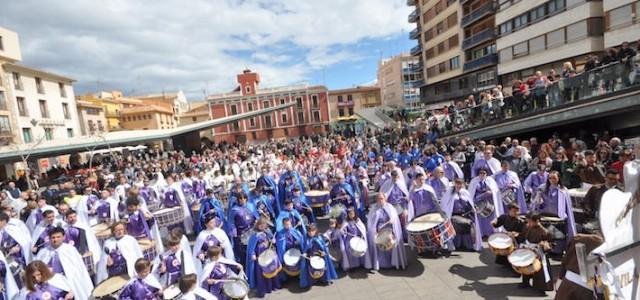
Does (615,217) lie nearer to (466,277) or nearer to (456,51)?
(466,277)

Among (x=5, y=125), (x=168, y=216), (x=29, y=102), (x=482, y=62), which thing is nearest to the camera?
(x=168, y=216)

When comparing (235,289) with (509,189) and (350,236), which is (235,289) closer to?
(350,236)

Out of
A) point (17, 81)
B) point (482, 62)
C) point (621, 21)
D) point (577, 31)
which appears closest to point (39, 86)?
point (17, 81)

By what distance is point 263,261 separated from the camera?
243 inches

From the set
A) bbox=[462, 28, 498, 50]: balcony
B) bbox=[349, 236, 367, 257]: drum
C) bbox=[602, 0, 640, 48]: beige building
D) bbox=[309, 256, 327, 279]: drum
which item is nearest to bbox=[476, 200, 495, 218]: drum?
bbox=[349, 236, 367, 257]: drum

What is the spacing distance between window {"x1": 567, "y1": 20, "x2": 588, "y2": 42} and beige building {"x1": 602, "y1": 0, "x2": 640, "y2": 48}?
128cm

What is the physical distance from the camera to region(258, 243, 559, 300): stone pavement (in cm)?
568

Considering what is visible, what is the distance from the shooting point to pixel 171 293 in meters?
4.77

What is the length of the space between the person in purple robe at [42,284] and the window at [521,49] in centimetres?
3316

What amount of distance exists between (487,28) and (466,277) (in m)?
33.6

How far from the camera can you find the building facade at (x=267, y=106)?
61.2 m

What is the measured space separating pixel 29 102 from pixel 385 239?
45.6m

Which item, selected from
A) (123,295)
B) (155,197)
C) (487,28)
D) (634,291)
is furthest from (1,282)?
(487,28)

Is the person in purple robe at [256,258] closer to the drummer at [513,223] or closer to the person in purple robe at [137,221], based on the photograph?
the person in purple robe at [137,221]
